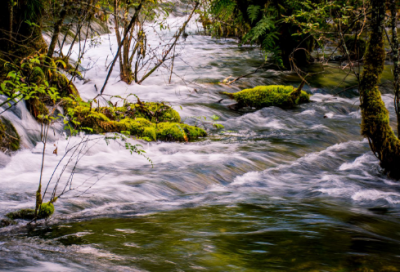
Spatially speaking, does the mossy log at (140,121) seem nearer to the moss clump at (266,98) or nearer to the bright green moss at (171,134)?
the bright green moss at (171,134)

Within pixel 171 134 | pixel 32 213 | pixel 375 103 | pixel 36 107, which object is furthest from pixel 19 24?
pixel 375 103

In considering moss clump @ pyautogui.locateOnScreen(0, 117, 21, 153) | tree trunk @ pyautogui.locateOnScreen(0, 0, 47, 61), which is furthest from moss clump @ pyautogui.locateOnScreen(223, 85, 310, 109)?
moss clump @ pyautogui.locateOnScreen(0, 117, 21, 153)

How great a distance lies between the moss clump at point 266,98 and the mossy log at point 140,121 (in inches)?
105

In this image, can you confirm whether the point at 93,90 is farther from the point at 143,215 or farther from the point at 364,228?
the point at 364,228

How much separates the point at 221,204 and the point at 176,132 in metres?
2.97

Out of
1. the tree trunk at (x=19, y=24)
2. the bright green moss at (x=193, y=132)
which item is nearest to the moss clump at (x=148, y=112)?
the bright green moss at (x=193, y=132)

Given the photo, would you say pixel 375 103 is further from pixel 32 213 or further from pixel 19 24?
pixel 19 24

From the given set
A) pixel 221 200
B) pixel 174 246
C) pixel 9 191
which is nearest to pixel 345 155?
pixel 221 200

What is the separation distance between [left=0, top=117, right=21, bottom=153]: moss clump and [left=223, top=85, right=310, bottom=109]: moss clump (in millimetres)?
5977

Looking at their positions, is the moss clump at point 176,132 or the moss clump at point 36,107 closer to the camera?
the moss clump at point 36,107

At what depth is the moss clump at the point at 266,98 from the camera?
33.2ft

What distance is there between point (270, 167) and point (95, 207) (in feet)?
10.1

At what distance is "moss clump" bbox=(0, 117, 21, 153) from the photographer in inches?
207

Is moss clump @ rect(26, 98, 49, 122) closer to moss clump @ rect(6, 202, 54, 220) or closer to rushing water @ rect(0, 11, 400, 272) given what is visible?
rushing water @ rect(0, 11, 400, 272)
